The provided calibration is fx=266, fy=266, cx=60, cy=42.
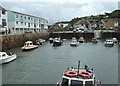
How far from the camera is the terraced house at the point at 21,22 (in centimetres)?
7862

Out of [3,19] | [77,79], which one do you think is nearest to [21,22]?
[3,19]

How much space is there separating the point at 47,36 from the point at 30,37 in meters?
22.0

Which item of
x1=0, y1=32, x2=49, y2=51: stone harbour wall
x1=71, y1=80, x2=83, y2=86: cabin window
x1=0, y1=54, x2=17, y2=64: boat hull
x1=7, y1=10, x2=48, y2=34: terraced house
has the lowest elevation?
x1=0, y1=54, x2=17, y2=64: boat hull

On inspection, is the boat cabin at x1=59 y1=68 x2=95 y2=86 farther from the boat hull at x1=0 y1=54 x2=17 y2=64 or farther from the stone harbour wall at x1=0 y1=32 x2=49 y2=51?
the stone harbour wall at x1=0 y1=32 x2=49 y2=51

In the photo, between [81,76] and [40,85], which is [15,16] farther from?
[81,76]

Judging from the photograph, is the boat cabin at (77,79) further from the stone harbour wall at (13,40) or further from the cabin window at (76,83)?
the stone harbour wall at (13,40)

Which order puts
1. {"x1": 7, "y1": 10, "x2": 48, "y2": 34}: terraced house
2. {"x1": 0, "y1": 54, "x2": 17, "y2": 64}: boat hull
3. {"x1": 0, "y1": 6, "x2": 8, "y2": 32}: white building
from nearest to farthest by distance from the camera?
1. {"x1": 0, "y1": 54, "x2": 17, "y2": 64}: boat hull
2. {"x1": 0, "y1": 6, "x2": 8, "y2": 32}: white building
3. {"x1": 7, "y1": 10, "x2": 48, "y2": 34}: terraced house

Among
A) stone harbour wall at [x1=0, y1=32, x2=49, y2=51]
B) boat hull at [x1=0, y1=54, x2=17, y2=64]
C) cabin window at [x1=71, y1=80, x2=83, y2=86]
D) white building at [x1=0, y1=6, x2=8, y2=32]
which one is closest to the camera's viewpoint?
cabin window at [x1=71, y1=80, x2=83, y2=86]

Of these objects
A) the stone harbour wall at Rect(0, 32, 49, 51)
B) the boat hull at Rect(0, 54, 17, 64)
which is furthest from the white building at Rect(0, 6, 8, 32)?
the boat hull at Rect(0, 54, 17, 64)

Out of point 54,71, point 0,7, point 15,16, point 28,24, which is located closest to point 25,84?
point 54,71

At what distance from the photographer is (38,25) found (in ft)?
348

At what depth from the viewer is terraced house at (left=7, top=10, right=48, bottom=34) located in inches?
3095

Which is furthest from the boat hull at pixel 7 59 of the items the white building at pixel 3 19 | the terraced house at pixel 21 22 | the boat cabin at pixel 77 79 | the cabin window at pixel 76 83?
the terraced house at pixel 21 22

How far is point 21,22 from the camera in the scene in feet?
281
